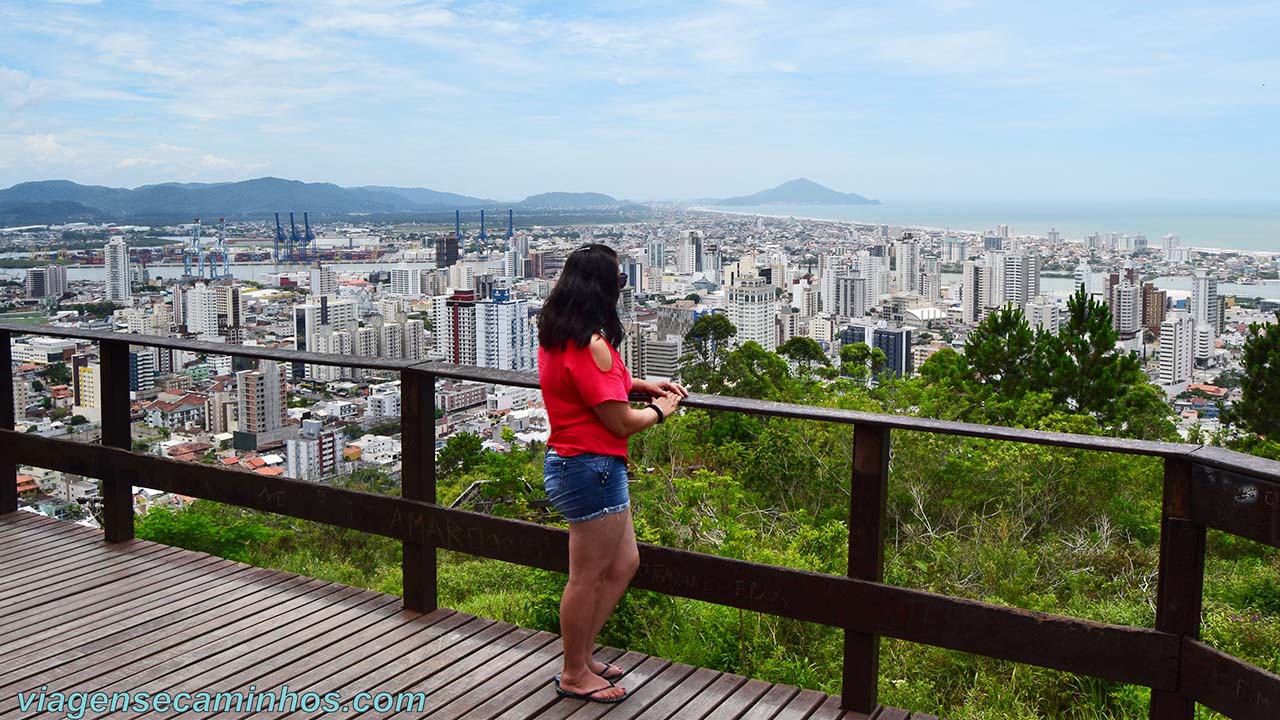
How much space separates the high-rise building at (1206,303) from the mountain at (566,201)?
102 ft

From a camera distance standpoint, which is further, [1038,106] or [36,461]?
[1038,106]

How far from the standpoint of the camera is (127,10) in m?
68.2

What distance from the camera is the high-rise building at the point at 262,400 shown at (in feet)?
40.2

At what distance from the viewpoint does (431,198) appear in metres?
69.8

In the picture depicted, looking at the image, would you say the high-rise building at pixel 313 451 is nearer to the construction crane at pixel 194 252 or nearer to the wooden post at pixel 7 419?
the wooden post at pixel 7 419

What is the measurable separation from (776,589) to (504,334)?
89.2 feet

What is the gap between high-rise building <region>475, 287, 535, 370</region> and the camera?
29.0 metres

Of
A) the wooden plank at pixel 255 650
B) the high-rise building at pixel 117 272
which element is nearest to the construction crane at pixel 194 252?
the high-rise building at pixel 117 272

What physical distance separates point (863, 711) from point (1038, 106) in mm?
107940

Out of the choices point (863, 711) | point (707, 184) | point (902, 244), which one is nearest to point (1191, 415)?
point (863, 711)

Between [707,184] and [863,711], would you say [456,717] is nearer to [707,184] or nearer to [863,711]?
[863,711]

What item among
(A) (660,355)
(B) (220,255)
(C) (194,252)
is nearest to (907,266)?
(B) (220,255)

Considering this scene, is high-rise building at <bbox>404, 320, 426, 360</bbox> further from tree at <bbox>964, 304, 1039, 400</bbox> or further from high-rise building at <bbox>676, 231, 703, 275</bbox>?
high-rise building at <bbox>676, 231, 703, 275</bbox>

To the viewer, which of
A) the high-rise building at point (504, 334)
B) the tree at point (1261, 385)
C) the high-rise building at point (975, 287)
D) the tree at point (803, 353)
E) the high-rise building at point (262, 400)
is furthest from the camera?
the high-rise building at point (975, 287)
